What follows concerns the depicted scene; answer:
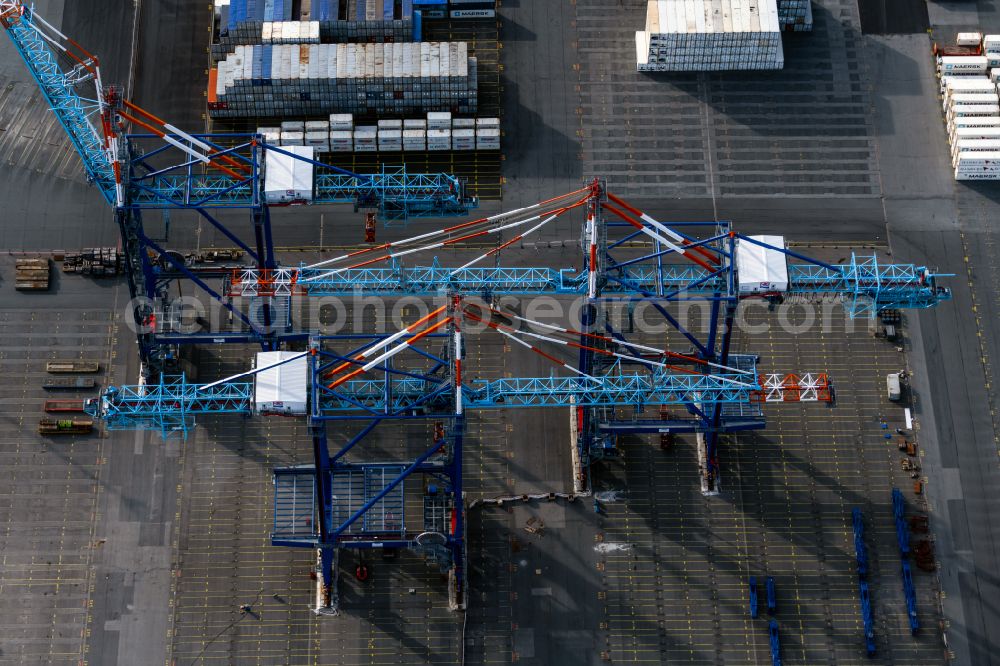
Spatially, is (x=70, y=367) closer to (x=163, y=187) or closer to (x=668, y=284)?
(x=163, y=187)

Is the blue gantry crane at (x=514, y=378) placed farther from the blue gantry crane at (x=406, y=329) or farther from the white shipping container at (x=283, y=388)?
the white shipping container at (x=283, y=388)

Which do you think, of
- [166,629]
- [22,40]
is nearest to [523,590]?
[166,629]

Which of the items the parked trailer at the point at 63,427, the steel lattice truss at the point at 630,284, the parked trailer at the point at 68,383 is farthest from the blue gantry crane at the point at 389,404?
the parked trailer at the point at 68,383

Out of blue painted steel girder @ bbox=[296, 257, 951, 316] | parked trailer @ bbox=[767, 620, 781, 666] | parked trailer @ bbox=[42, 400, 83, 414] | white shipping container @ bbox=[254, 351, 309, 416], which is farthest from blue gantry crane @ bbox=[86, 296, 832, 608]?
parked trailer @ bbox=[767, 620, 781, 666]

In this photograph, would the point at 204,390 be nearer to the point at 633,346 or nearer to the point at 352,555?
the point at 352,555

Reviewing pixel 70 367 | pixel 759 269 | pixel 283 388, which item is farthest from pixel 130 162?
pixel 759 269

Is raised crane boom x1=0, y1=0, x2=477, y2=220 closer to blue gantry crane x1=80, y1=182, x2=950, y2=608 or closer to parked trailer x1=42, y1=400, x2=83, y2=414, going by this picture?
blue gantry crane x1=80, y1=182, x2=950, y2=608
